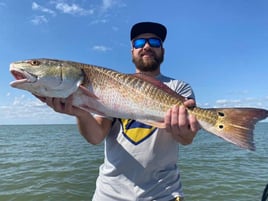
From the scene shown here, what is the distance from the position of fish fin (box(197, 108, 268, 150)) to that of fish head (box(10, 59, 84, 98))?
1.49m

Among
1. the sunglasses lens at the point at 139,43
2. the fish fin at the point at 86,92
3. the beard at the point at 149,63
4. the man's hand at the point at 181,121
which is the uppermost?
the sunglasses lens at the point at 139,43

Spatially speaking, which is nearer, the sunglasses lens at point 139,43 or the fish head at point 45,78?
the fish head at point 45,78

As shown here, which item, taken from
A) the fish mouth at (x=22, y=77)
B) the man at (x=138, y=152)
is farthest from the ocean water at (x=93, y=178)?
the fish mouth at (x=22, y=77)

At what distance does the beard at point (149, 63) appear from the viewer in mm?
4316

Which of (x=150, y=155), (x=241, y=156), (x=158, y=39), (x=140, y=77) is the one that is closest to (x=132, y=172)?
(x=150, y=155)

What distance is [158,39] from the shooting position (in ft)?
14.6

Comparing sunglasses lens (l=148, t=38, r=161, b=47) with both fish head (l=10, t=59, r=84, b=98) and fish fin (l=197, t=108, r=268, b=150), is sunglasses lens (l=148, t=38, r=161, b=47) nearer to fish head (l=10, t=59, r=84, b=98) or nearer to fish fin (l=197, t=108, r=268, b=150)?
fish head (l=10, t=59, r=84, b=98)

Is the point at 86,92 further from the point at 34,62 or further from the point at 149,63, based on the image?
the point at 149,63

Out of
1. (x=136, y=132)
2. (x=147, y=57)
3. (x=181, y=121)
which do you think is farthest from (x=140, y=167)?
(x=147, y=57)

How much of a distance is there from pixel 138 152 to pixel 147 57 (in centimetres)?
141

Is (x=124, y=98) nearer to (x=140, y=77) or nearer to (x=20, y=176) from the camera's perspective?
(x=140, y=77)

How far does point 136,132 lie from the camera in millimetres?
3719

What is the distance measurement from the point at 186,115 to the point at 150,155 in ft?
2.10

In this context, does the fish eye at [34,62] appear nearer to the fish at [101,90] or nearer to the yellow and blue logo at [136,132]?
the fish at [101,90]
